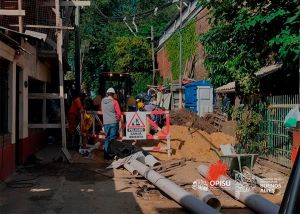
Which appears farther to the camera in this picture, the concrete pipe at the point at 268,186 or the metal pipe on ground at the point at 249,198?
the concrete pipe at the point at 268,186

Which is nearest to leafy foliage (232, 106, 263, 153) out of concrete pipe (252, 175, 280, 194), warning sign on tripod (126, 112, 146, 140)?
warning sign on tripod (126, 112, 146, 140)

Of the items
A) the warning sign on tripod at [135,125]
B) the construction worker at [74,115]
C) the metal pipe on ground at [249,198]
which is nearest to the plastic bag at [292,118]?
the metal pipe on ground at [249,198]

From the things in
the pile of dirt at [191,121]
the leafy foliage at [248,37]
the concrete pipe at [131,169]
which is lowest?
the concrete pipe at [131,169]

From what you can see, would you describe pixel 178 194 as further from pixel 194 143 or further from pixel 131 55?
pixel 131 55

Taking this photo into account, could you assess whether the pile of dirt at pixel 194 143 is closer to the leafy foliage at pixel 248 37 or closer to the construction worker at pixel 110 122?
the construction worker at pixel 110 122

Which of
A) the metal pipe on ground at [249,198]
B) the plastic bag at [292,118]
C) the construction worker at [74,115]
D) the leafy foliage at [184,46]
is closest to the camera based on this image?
the metal pipe on ground at [249,198]

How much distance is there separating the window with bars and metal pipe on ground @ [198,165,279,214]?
474 cm

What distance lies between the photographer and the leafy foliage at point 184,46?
3142 centimetres

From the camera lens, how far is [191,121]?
68.8 ft

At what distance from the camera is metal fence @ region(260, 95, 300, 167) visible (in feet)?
37.1

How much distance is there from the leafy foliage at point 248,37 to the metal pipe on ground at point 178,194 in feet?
12.0

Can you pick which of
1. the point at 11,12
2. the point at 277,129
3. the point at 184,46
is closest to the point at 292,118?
the point at 277,129

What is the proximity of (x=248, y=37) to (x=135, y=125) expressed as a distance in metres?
4.15

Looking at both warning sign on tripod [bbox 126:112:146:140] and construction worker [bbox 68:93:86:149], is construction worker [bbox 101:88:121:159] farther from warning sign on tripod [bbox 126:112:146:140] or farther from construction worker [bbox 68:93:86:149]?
construction worker [bbox 68:93:86:149]
